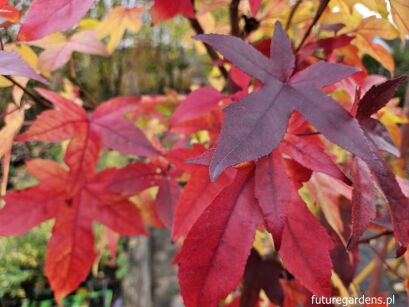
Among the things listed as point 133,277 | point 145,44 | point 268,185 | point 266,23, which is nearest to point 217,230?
point 268,185

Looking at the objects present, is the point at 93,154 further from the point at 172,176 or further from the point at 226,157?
the point at 226,157

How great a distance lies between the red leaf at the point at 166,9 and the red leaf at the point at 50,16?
0.19 meters

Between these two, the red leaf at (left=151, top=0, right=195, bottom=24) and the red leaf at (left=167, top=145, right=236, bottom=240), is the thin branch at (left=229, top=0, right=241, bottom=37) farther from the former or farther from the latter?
the red leaf at (left=167, top=145, right=236, bottom=240)

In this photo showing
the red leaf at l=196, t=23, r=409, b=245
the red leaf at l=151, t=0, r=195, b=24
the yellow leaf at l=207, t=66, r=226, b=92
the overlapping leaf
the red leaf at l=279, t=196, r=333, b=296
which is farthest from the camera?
the yellow leaf at l=207, t=66, r=226, b=92

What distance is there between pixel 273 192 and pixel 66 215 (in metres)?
0.41

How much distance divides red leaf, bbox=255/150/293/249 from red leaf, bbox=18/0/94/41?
0.22m

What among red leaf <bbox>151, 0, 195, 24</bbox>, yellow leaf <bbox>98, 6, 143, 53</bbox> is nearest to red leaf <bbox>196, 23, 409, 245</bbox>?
red leaf <bbox>151, 0, 195, 24</bbox>

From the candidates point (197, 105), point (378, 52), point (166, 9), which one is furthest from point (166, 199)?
point (378, 52)

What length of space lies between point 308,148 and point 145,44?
171 inches

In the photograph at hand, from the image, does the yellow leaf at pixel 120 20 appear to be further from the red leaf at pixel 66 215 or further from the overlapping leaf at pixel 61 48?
the red leaf at pixel 66 215

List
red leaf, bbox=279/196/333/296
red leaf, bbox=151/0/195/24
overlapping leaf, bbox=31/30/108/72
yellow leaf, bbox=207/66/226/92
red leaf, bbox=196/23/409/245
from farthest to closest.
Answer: yellow leaf, bbox=207/66/226/92 < overlapping leaf, bbox=31/30/108/72 < red leaf, bbox=151/0/195/24 < red leaf, bbox=279/196/333/296 < red leaf, bbox=196/23/409/245

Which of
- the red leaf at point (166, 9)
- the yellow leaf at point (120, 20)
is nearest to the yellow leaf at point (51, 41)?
the yellow leaf at point (120, 20)

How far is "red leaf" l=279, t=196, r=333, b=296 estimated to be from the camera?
40 centimetres

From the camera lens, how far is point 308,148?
1.34 feet
